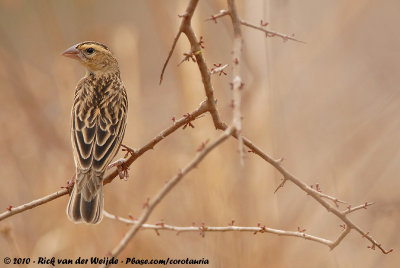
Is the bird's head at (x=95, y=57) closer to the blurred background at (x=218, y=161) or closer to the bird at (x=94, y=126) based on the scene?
the bird at (x=94, y=126)

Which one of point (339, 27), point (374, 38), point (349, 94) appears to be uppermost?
point (339, 27)

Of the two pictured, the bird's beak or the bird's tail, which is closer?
the bird's tail

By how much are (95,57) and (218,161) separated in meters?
1.39

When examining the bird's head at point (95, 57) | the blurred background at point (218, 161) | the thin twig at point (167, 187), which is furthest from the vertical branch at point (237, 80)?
the bird's head at point (95, 57)

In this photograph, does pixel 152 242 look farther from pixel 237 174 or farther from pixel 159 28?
pixel 159 28

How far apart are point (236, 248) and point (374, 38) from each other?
4.71m

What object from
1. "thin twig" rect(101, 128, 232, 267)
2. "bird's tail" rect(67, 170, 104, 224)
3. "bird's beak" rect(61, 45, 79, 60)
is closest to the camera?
"thin twig" rect(101, 128, 232, 267)

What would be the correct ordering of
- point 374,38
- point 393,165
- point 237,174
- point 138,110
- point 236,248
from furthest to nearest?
1. point 374,38
2. point 393,165
3. point 138,110
4. point 237,174
5. point 236,248

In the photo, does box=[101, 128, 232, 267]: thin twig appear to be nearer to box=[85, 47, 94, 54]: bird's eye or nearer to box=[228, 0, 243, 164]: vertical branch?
box=[228, 0, 243, 164]: vertical branch

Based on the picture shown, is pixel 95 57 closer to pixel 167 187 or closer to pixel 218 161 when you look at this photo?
pixel 218 161

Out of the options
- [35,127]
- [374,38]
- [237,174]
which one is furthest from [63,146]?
[374,38]

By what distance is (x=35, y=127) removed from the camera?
19.5 ft

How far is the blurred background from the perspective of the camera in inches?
204

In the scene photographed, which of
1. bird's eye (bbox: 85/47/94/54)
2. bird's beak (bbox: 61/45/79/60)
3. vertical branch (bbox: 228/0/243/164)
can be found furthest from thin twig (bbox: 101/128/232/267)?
bird's eye (bbox: 85/47/94/54)
